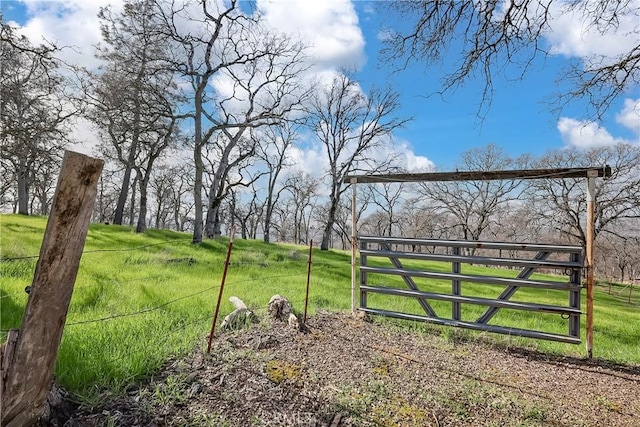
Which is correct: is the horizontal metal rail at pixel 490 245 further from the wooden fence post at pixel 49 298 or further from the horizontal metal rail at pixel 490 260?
the wooden fence post at pixel 49 298

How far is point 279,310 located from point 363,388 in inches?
72.8

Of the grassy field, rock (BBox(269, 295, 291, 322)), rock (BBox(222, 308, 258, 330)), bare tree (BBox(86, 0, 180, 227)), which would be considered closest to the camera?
the grassy field

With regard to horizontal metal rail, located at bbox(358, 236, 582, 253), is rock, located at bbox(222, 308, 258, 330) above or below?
below

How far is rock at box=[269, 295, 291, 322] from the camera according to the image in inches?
183

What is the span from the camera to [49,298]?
1969 millimetres

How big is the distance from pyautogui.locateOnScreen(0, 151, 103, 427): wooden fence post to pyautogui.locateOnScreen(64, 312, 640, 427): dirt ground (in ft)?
1.47

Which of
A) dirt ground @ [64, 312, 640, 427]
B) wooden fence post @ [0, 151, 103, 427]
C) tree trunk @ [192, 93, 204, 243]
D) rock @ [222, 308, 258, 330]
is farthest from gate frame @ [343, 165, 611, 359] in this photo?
tree trunk @ [192, 93, 204, 243]

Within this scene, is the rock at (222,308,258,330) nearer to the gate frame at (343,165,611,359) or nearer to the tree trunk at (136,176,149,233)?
the gate frame at (343,165,611,359)

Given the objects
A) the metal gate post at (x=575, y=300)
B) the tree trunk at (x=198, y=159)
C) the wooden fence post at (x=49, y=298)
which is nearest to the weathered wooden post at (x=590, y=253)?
the metal gate post at (x=575, y=300)

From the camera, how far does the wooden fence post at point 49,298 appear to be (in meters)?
A: 1.88

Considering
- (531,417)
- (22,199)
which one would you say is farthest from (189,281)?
(22,199)

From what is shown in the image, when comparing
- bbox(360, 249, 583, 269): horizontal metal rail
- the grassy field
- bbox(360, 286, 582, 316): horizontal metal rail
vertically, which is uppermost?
bbox(360, 249, 583, 269): horizontal metal rail

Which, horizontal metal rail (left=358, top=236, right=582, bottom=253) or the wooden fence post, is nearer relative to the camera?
the wooden fence post

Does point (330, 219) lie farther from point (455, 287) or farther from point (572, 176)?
point (572, 176)
